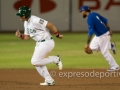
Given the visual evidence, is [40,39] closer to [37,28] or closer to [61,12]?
[37,28]

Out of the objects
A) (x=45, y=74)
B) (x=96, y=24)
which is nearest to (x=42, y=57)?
(x=45, y=74)

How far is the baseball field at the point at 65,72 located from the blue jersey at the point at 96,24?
1.15 meters

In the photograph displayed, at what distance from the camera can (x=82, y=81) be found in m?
12.0

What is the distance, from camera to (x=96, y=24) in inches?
521

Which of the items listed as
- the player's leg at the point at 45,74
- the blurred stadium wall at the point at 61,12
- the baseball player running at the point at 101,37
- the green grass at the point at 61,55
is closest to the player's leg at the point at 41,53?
the player's leg at the point at 45,74

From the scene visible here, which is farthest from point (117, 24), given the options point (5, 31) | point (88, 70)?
point (88, 70)

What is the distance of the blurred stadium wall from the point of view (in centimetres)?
3034

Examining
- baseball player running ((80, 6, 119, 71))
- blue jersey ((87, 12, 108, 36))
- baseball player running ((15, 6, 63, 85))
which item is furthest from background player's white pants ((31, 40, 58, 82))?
baseball player running ((80, 6, 119, 71))

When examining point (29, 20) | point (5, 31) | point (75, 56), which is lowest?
point (5, 31)

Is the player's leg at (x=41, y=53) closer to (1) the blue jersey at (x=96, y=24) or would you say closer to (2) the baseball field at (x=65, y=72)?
(2) the baseball field at (x=65, y=72)

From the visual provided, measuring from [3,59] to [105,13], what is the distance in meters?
14.5

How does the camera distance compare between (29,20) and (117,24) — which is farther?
(117,24)

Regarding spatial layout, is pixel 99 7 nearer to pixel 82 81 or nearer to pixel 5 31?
pixel 5 31

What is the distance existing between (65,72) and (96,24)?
163cm
